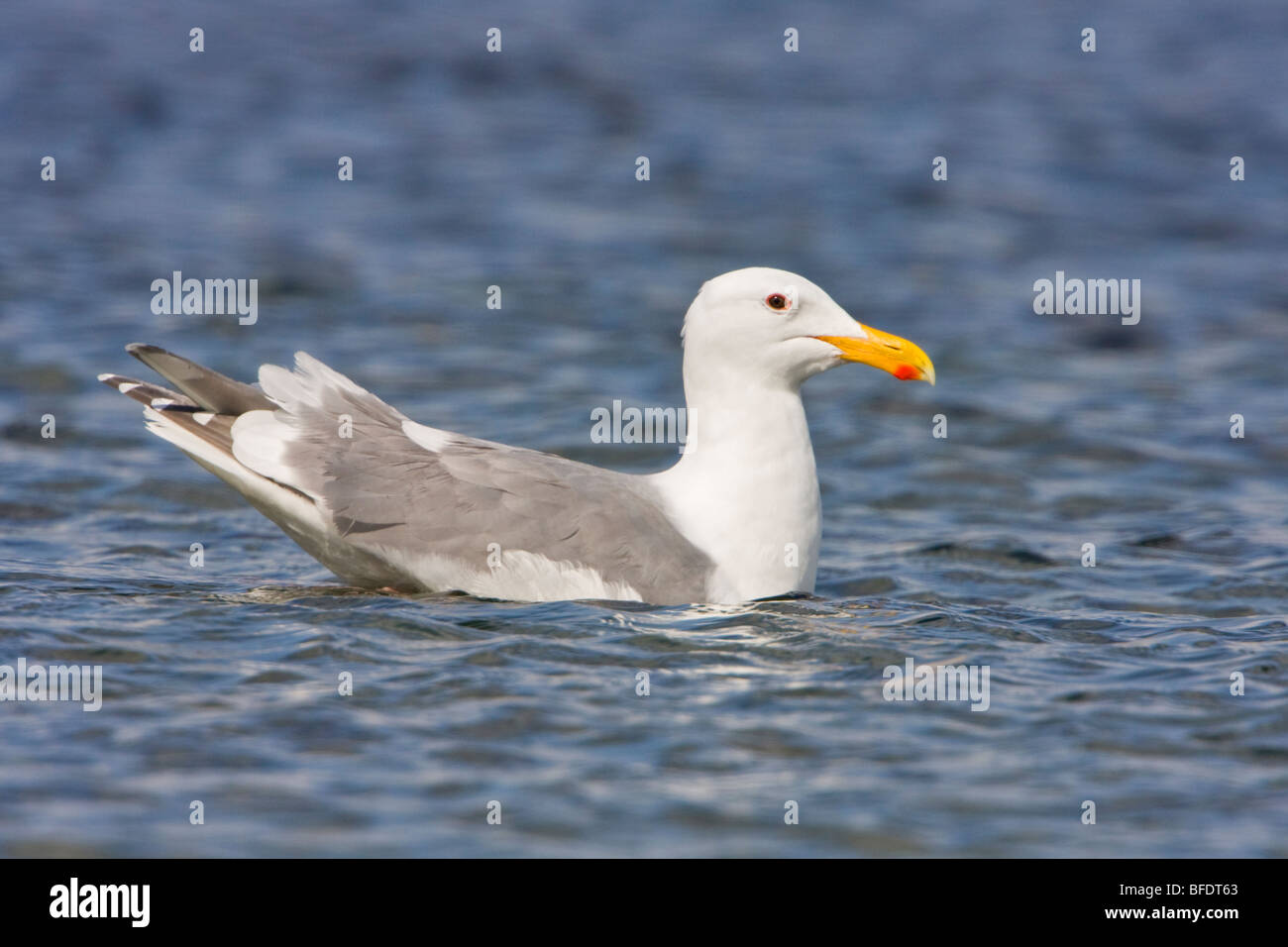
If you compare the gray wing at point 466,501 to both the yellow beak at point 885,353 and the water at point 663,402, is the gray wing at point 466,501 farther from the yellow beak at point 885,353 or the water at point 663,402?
the yellow beak at point 885,353

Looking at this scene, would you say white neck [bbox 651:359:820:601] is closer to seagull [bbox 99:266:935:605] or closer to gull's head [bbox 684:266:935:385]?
seagull [bbox 99:266:935:605]

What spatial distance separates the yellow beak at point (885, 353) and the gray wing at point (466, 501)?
1.12m

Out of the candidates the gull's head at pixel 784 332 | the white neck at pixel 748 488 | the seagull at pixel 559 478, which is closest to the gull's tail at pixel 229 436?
the seagull at pixel 559 478

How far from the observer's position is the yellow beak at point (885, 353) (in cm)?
751

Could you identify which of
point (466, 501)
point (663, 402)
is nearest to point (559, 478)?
point (466, 501)


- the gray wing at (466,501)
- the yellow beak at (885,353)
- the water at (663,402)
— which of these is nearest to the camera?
the water at (663,402)

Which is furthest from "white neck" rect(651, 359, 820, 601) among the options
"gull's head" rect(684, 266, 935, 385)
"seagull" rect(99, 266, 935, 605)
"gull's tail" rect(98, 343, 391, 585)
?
"gull's tail" rect(98, 343, 391, 585)

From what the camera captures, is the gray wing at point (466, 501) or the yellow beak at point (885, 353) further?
the yellow beak at point (885, 353)

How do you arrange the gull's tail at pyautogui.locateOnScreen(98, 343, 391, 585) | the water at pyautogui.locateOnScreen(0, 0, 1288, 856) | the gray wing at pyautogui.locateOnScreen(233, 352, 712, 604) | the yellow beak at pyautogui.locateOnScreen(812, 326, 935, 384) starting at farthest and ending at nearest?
the yellow beak at pyautogui.locateOnScreen(812, 326, 935, 384)
the gull's tail at pyautogui.locateOnScreen(98, 343, 391, 585)
the gray wing at pyautogui.locateOnScreen(233, 352, 712, 604)
the water at pyautogui.locateOnScreen(0, 0, 1288, 856)

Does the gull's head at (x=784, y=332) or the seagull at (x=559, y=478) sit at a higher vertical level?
the gull's head at (x=784, y=332)

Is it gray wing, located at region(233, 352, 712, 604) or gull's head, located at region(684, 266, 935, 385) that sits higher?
gull's head, located at region(684, 266, 935, 385)

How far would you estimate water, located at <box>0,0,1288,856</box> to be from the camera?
5496 mm

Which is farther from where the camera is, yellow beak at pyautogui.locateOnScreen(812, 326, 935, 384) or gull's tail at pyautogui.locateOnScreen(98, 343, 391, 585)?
yellow beak at pyautogui.locateOnScreen(812, 326, 935, 384)

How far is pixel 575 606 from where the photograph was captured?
23.3ft
